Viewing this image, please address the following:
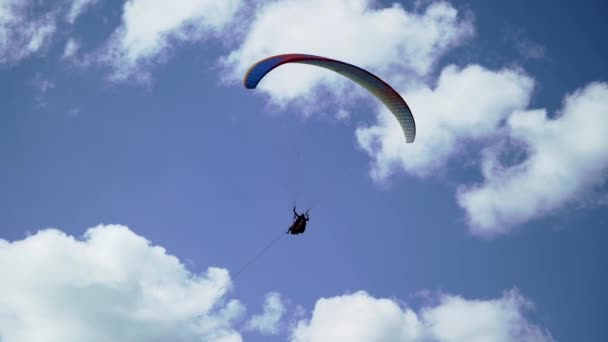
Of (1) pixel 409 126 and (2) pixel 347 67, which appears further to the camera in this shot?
(1) pixel 409 126

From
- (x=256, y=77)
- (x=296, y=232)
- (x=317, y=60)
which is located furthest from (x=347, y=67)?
(x=296, y=232)

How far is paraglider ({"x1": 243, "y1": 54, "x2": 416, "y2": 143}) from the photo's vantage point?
25656 millimetres

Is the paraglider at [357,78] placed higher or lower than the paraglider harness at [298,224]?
higher

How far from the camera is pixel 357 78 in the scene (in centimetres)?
2855

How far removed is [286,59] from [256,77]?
1.67 metres

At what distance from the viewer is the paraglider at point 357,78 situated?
25.7 meters

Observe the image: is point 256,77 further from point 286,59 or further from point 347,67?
point 347,67

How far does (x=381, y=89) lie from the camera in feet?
93.7

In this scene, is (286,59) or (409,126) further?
(409,126)

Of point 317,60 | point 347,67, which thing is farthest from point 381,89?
point 317,60

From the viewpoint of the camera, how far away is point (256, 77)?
2572 centimetres

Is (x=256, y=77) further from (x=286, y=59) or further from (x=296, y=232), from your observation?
(x=296, y=232)

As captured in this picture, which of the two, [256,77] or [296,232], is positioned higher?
[256,77]

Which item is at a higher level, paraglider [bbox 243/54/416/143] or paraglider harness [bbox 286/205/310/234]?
paraglider [bbox 243/54/416/143]
